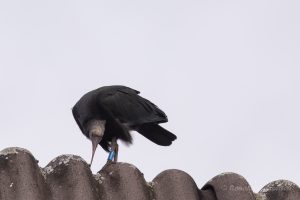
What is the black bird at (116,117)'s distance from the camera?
6562mm

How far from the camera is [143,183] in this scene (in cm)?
322

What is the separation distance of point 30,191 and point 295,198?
1.15m

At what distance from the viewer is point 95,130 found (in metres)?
6.94

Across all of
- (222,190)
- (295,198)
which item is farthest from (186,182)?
(295,198)

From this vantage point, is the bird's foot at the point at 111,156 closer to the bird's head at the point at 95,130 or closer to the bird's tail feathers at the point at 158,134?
the bird's head at the point at 95,130

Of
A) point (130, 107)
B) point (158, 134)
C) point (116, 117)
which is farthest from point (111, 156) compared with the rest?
point (158, 134)

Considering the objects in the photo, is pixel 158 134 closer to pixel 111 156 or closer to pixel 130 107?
pixel 130 107

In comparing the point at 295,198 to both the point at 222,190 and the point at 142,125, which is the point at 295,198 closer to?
the point at 222,190

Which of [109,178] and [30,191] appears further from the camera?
[109,178]

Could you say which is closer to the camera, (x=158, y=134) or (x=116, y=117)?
(x=116, y=117)

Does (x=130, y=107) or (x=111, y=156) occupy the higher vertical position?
(x=130, y=107)

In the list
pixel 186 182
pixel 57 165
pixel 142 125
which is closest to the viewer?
pixel 57 165

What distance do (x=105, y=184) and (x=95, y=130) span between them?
381 cm

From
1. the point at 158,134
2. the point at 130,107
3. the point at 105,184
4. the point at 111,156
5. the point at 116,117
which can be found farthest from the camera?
the point at 158,134
